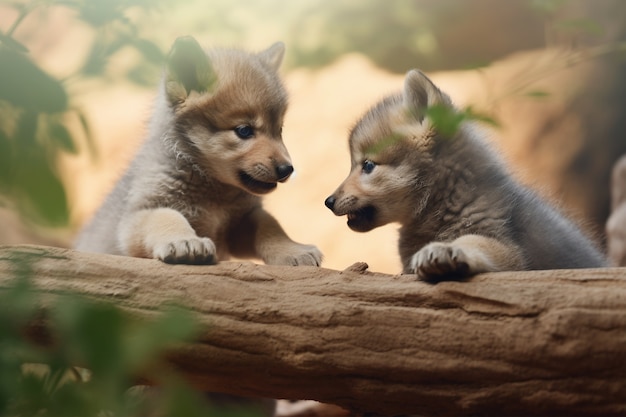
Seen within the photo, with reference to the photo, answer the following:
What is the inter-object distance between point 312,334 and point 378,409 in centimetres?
28

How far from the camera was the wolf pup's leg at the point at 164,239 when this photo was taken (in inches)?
87.7

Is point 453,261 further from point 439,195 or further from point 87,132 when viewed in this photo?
point 87,132

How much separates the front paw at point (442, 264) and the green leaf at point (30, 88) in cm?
144

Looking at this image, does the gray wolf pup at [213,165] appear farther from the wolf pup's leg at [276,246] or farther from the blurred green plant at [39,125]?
the blurred green plant at [39,125]

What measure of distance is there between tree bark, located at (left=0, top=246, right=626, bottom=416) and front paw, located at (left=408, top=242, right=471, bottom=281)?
4cm

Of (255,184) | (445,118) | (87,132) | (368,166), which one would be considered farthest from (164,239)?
(87,132)

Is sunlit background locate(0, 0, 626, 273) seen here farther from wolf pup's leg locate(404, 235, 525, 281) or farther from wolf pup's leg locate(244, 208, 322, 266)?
wolf pup's leg locate(404, 235, 525, 281)

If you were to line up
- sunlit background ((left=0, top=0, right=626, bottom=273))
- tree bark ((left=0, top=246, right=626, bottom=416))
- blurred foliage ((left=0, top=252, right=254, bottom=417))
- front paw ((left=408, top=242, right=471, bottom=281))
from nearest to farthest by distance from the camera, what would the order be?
blurred foliage ((left=0, top=252, right=254, bottom=417)) → tree bark ((left=0, top=246, right=626, bottom=416)) → front paw ((left=408, top=242, right=471, bottom=281)) → sunlit background ((left=0, top=0, right=626, bottom=273))

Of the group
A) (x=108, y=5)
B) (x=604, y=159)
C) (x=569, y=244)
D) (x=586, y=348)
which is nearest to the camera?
(x=108, y=5)

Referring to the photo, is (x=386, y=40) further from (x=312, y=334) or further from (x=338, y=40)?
(x=312, y=334)

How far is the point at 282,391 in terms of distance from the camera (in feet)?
6.56

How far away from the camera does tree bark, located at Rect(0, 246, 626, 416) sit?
179 centimetres

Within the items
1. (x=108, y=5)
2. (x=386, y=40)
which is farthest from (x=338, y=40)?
(x=108, y=5)

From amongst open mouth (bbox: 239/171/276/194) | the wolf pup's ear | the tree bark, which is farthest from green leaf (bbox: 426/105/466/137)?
open mouth (bbox: 239/171/276/194)
